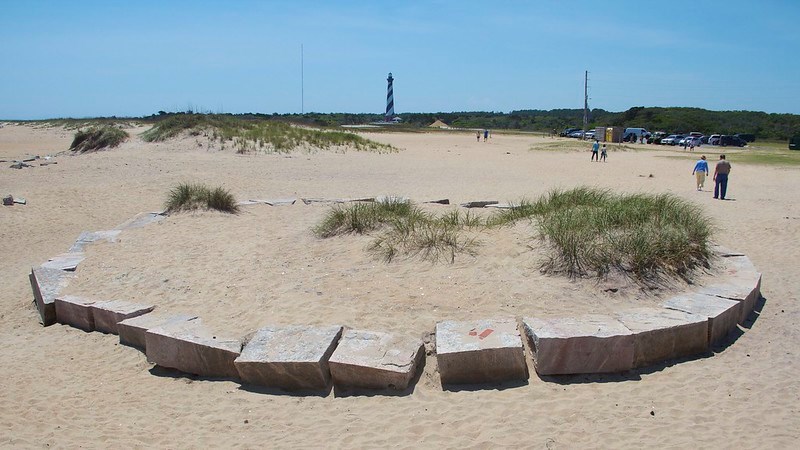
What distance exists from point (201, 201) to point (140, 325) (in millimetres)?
5990

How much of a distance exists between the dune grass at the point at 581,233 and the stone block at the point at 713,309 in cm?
50

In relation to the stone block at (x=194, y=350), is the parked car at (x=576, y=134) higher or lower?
higher

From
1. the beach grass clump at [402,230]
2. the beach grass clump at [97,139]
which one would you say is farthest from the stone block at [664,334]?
the beach grass clump at [97,139]

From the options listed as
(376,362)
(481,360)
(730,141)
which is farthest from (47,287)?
(730,141)

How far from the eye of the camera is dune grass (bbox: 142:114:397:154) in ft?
89.6

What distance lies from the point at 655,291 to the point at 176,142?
24.4 meters

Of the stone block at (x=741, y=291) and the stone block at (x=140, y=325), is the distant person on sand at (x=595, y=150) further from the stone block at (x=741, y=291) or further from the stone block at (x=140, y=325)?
the stone block at (x=140, y=325)

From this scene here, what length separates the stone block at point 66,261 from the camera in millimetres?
8977

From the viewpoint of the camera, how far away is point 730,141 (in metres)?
51.4

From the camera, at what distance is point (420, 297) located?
6832 millimetres

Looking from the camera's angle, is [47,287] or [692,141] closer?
[47,287]

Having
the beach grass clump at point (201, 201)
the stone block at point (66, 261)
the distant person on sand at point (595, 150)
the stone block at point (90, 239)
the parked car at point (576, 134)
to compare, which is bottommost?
the stone block at point (66, 261)

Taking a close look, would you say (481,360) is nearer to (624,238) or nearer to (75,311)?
(624,238)

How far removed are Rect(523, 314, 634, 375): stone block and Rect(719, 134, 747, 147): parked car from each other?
52078 mm
